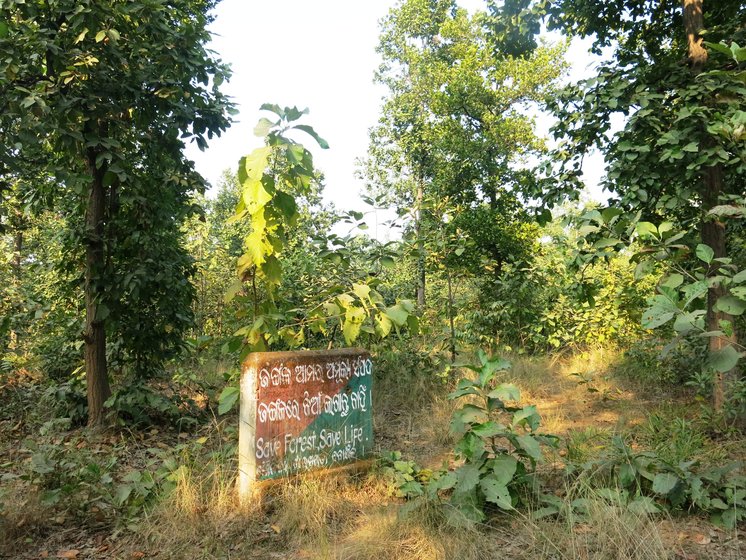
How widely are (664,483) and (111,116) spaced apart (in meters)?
5.21

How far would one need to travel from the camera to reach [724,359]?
1874mm

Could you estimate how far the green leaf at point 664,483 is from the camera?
286 centimetres

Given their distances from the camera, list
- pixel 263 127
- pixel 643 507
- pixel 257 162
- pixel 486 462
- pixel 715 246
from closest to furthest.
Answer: pixel 643 507 → pixel 486 462 → pixel 257 162 → pixel 263 127 → pixel 715 246

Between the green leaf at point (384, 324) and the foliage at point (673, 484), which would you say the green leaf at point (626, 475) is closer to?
the foliage at point (673, 484)

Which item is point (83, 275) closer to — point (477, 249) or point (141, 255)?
point (141, 255)

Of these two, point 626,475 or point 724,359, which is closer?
point 724,359

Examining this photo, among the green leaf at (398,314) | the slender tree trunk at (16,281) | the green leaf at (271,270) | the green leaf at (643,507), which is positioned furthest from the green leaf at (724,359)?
the slender tree trunk at (16,281)

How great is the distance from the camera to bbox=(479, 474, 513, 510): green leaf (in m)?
2.85

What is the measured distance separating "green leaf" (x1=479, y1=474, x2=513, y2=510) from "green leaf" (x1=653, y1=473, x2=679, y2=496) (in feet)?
2.64

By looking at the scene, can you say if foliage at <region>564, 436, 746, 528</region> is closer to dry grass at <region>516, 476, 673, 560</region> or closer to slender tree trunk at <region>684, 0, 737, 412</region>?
dry grass at <region>516, 476, 673, 560</region>

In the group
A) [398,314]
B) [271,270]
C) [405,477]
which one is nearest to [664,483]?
[405,477]

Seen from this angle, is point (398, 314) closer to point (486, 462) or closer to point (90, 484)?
point (486, 462)

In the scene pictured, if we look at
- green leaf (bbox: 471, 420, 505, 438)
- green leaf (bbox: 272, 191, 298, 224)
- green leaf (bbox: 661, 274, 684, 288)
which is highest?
green leaf (bbox: 272, 191, 298, 224)

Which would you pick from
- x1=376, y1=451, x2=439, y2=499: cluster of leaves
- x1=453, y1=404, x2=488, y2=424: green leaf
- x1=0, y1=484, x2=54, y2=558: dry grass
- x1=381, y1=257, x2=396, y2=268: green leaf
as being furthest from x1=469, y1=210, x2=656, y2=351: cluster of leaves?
x1=0, y1=484, x2=54, y2=558: dry grass
